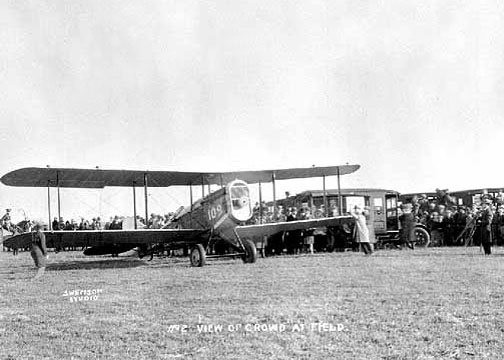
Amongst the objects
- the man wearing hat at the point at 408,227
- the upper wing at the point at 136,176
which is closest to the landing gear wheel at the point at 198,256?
the upper wing at the point at 136,176

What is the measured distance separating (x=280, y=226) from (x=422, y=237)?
7.00 m

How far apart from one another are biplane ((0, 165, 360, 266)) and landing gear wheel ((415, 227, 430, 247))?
495 centimetres

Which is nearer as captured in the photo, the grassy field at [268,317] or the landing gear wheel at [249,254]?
the grassy field at [268,317]

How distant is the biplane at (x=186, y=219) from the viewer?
1470 centimetres

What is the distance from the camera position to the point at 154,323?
6.65 metres

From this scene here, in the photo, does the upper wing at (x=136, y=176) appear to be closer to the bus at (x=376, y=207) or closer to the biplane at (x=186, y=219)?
the biplane at (x=186, y=219)

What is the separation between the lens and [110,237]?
15000 millimetres

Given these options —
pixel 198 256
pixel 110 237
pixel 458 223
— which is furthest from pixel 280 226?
pixel 458 223

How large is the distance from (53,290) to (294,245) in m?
10.8

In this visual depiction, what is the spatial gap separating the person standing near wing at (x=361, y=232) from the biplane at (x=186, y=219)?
0.27 meters

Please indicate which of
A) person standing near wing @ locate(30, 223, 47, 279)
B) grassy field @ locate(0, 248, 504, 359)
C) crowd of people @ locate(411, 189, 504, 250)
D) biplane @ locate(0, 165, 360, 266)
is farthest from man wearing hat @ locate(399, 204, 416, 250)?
person standing near wing @ locate(30, 223, 47, 279)

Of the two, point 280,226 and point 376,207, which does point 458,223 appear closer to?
point 376,207

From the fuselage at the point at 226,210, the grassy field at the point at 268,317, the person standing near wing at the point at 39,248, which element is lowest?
the grassy field at the point at 268,317

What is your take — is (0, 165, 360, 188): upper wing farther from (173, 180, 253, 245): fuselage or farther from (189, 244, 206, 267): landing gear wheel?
(189, 244, 206, 267): landing gear wheel
